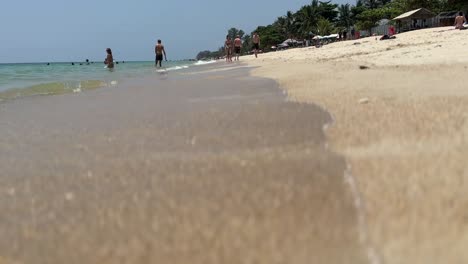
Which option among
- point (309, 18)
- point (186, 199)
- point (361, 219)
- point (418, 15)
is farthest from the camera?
point (309, 18)

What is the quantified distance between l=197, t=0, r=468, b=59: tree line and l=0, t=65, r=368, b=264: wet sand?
46696 millimetres

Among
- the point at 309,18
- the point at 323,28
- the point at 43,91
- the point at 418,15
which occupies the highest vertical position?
the point at 309,18

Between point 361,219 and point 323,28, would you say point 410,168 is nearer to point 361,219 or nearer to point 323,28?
point 361,219

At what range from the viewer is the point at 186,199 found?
1.11 meters

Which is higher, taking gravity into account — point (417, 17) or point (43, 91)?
point (417, 17)

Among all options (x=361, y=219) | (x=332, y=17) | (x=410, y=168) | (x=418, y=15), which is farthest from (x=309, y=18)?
(x=361, y=219)

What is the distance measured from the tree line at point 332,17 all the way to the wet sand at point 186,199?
46696 millimetres

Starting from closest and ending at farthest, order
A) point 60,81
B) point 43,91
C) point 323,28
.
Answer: point 43,91
point 60,81
point 323,28

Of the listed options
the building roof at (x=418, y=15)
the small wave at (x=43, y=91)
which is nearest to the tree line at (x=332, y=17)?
the building roof at (x=418, y=15)

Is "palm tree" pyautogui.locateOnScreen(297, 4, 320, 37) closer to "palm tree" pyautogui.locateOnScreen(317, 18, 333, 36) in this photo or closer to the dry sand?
"palm tree" pyautogui.locateOnScreen(317, 18, 333, 36)

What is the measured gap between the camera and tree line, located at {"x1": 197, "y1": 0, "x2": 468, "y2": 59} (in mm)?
52428

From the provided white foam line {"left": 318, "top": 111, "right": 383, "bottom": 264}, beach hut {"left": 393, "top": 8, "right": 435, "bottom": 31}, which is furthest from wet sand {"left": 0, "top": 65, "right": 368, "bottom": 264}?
beach hut {"left": 393, "top": 8, "right": 435, "bottom": 31}

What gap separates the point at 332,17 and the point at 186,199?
75253mm

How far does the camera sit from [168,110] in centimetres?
303
